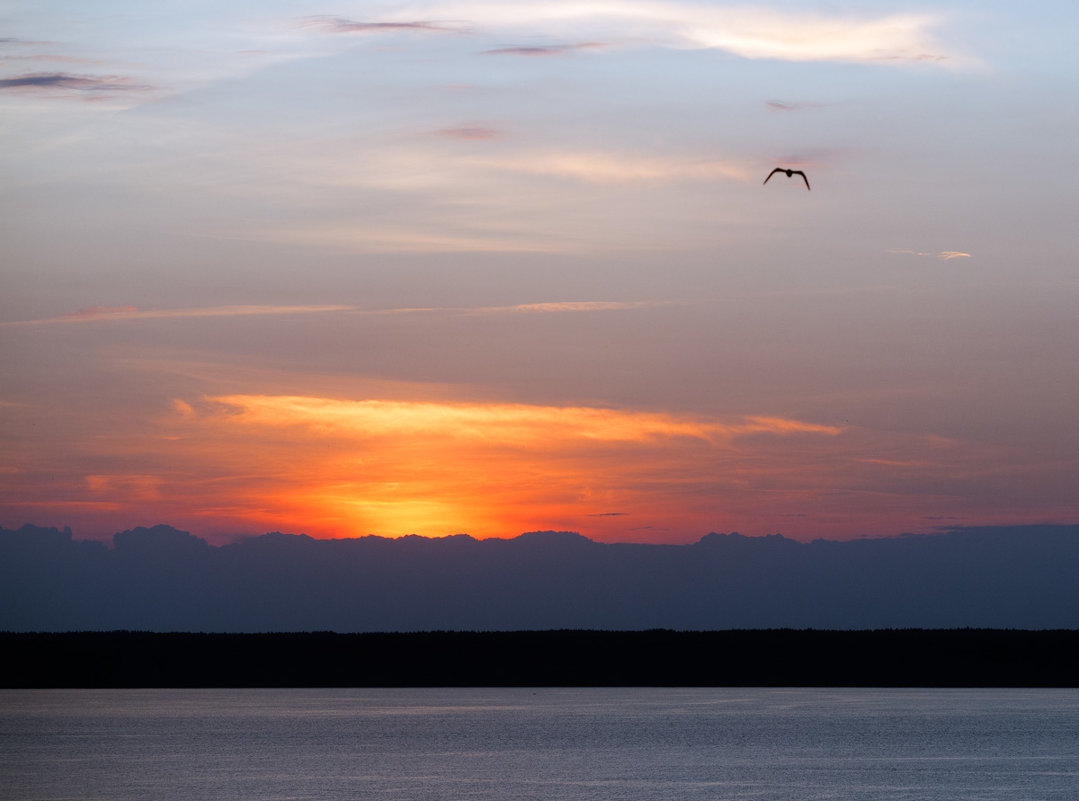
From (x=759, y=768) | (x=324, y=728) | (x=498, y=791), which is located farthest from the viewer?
(x=324, y=728)

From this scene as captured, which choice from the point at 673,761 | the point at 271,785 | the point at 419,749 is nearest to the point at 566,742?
the point at 419,749

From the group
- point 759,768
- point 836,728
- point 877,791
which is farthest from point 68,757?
point 836,728

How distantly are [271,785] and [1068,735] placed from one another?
97709 millimetres

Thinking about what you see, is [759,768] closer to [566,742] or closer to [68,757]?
[566,742]

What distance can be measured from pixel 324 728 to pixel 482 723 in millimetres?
22515

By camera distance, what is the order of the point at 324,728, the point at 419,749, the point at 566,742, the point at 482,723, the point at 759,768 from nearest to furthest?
the point at 759,768, the point at 419,749, the point at 566,742, the point at 324,728, the point at 482,723

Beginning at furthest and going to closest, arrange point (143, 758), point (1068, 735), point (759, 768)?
point (1068, 735) < point (143, 758) < point (759, 768)

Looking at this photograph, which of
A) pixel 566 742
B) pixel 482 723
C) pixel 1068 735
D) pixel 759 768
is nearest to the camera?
pixel 759 768

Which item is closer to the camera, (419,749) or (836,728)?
(419,749)

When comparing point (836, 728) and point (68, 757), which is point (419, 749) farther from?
point (836, 728)

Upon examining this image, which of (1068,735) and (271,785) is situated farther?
(1068,735)

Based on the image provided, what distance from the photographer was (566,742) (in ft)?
462

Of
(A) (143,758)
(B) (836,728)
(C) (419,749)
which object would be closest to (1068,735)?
(B) (836,728)

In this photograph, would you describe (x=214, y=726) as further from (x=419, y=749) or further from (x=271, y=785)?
(x=271, y=785)
